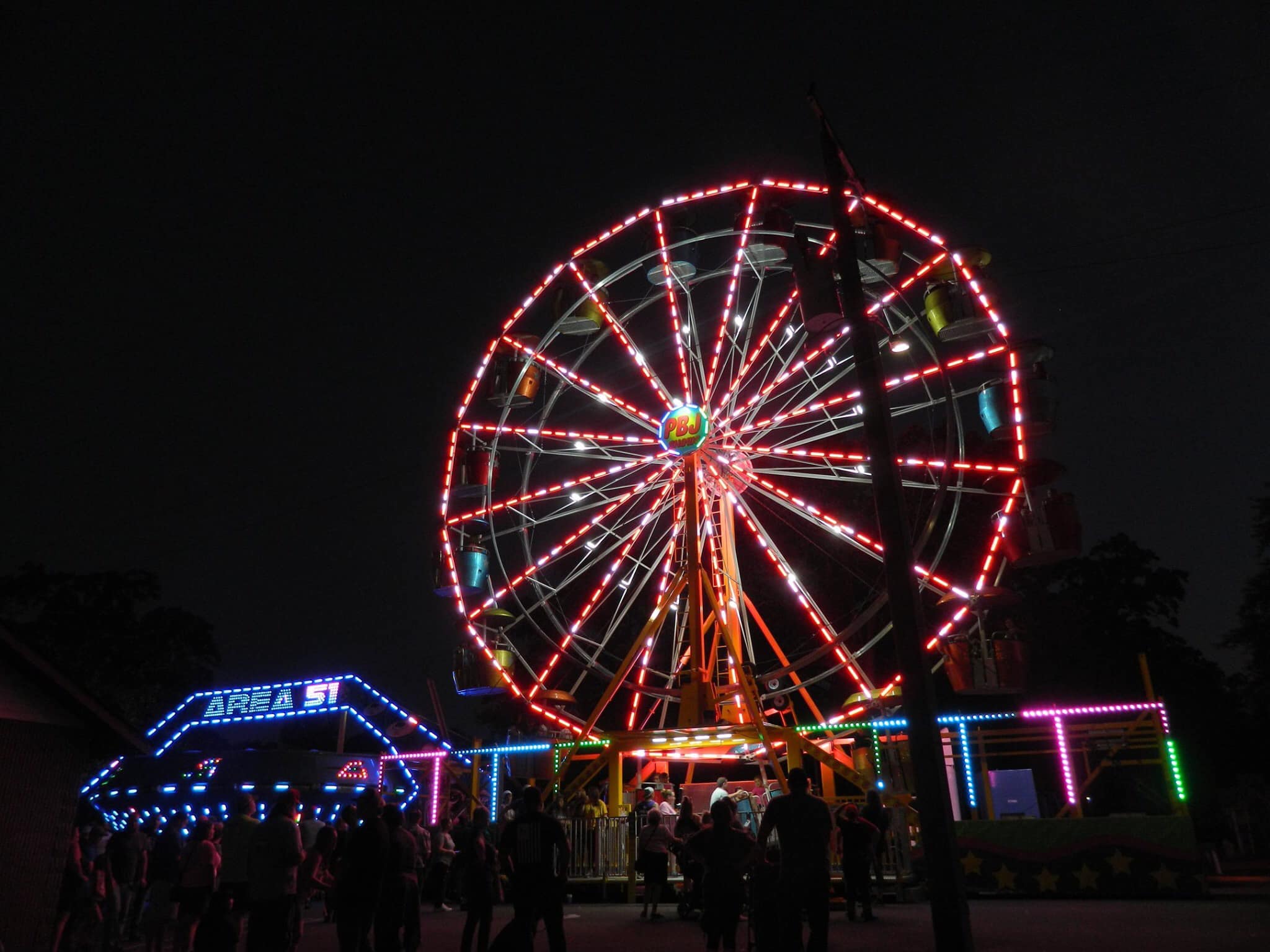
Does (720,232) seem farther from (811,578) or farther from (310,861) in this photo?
(811,578)

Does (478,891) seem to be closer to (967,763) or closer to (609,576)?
(609,576)

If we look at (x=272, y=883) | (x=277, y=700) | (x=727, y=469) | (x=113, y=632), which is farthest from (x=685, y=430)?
(x=113, y=632)

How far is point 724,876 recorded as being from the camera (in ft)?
22.3

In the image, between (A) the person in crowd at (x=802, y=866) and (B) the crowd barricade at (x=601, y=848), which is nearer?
(A) the person in crowd at (x=802, y=866)

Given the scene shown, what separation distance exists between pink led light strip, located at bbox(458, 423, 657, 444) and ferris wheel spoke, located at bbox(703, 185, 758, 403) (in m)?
1.35

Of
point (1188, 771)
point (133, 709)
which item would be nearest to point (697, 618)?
point (1188, 771)

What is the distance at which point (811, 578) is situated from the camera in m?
26.3

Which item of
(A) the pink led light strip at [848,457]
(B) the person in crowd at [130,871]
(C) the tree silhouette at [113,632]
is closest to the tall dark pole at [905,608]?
(A) the pink led light strip at [848,457]

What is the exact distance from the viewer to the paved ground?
301 inches

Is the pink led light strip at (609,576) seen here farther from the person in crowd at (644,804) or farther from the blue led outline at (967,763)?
the blue led outline at (967,763)

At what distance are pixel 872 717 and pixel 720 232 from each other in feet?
27.2

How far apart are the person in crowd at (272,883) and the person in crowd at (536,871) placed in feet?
4.67

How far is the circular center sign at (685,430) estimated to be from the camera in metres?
14.9

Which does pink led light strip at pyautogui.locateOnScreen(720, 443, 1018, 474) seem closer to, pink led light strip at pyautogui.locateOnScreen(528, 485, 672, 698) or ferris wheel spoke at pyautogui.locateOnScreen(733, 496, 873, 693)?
ferris wheel spoke at pyautogui.locateOnScreen(733, 496, 873, 693)
